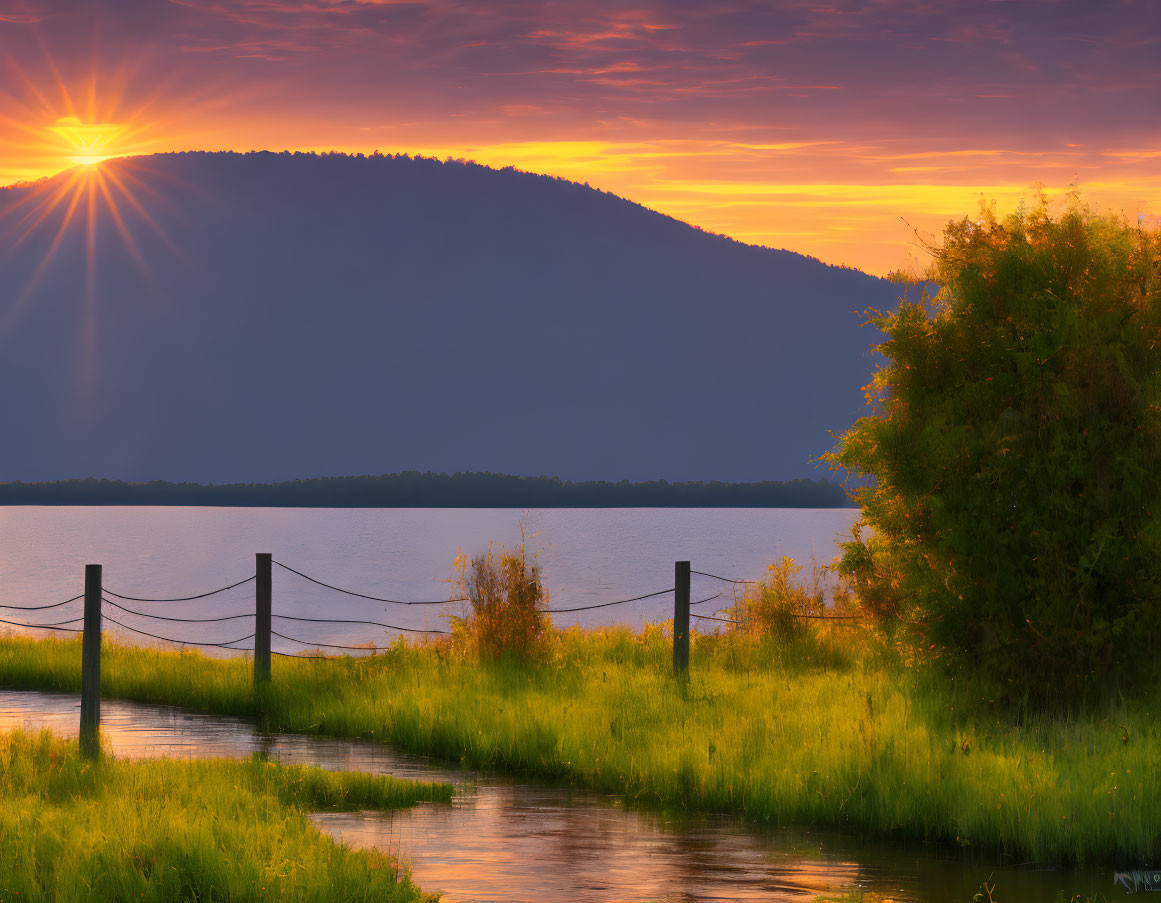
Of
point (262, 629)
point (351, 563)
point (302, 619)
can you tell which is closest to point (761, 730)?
point (262, 629)

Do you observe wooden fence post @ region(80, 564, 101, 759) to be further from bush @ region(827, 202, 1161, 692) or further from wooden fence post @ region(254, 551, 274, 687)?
bush @ region(827, 202, 1161, 692)

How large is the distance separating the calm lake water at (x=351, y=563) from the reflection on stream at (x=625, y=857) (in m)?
8.39

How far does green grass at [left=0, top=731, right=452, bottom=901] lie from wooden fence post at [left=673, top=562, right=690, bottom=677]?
6.19 m

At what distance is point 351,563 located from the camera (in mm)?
→ 94562

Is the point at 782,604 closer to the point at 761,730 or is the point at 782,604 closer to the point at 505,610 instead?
the point at 505,610

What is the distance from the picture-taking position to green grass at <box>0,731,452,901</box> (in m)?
Answer: 8.23

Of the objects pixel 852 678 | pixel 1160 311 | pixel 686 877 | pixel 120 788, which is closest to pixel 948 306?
pixel 1160 311

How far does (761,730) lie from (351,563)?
273 ft

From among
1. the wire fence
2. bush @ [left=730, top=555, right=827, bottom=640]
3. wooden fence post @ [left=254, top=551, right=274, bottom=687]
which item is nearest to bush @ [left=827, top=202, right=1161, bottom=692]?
the wire fence

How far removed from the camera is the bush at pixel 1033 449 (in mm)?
13109

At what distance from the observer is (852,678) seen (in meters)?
16.0

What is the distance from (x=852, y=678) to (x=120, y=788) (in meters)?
8.27

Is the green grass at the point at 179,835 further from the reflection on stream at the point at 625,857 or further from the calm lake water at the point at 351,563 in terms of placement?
the calm lake water at the point at 351,563

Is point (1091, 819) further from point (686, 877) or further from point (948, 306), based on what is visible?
point (948, 306)
